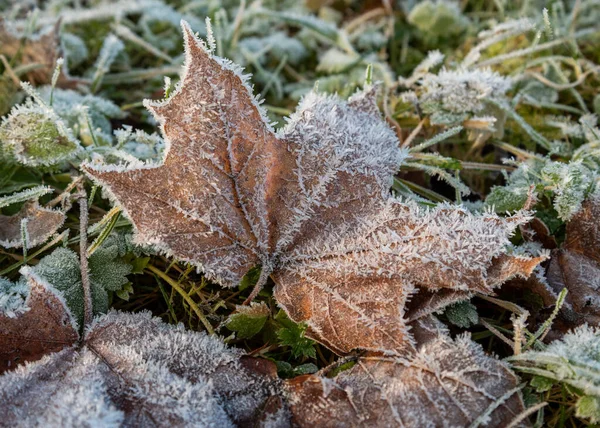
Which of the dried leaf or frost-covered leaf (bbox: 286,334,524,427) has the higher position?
the dried leaf

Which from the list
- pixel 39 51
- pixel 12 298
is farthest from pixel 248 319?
pixel 39 51

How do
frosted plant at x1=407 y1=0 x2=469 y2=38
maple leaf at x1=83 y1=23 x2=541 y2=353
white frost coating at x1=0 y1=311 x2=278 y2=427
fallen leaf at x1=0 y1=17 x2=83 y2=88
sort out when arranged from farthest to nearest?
frosted plant at x1=407 y1=0 x2=469 y2=38, fallen leaf at x1=0 y1=17 x2=83 y2=88, maple leaf at x1=83 y1=23 x2=541 y2=353, white frost coating at x1=0 y1=311 x2=278 y2=427

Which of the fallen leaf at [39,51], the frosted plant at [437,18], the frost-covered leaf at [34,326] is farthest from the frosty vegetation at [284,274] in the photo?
the frosted plant at [437,18]

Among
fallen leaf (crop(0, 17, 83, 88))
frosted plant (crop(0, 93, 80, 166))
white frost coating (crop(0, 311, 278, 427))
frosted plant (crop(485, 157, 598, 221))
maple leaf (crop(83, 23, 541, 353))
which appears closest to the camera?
white frost coating (crop(0, 311, 278, 427))

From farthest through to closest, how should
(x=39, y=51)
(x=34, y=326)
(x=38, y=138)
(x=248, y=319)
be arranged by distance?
1. (x=39, y=51)
2. (x=38, y=138)
3. (x=248, y=319)
4. (x=34, y=326)

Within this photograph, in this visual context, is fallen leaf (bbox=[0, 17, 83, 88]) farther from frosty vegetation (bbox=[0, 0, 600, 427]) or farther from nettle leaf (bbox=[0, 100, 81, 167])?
nettle leaf (bbox=[0, 100, 81, 167])

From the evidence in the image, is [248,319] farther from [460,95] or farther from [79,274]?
[460,95]

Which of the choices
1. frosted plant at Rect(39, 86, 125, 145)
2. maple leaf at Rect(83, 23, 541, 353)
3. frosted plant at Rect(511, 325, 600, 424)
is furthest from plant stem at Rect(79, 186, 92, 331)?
frosted plant at Rect(511, 325, 600, 424)

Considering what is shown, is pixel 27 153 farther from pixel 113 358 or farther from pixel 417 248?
pixel 417 248
